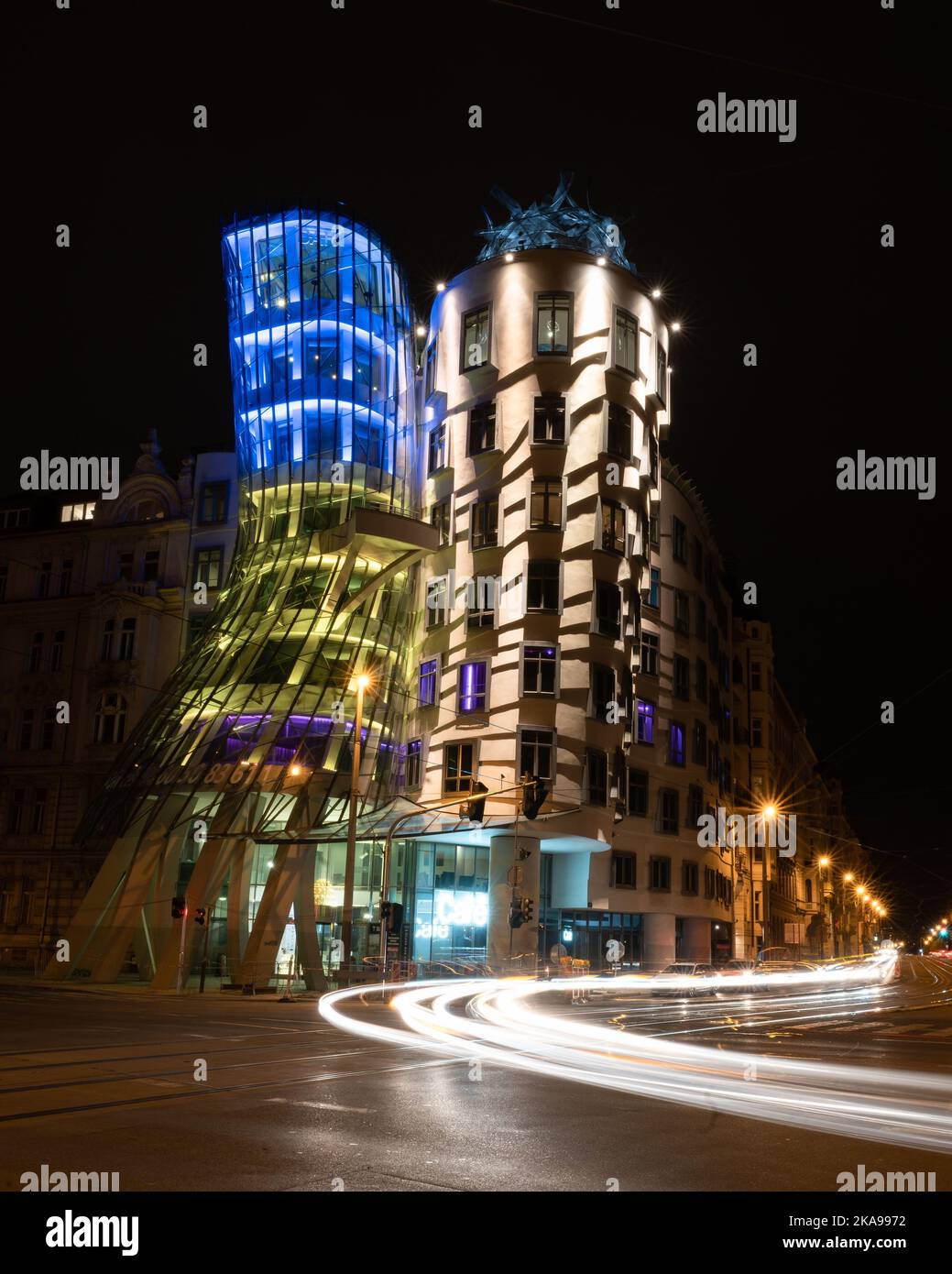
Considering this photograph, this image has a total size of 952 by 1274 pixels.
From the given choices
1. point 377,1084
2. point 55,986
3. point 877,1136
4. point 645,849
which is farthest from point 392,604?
point 877,1136

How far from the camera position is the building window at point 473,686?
46.0 m

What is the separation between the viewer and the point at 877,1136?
9695 millimetres

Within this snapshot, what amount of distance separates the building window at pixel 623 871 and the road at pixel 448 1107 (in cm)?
2981

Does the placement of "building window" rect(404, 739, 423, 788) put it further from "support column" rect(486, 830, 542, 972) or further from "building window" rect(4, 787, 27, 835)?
"building window" rect(4, 787, 27, 835)

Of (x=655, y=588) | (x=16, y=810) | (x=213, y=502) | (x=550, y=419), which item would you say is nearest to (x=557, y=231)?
(x=550, y=419)

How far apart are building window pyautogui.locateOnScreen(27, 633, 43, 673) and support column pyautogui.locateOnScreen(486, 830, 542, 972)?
28.2 meters

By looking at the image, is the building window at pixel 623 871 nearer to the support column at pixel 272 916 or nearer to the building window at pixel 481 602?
the building window at pixel 481 602

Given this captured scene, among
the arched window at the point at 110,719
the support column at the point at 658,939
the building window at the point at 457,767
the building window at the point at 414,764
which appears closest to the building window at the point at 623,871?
the support column at the point at 658,939

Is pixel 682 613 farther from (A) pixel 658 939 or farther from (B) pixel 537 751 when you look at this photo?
(B) pixel 537 751

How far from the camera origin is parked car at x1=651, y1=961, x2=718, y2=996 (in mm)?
38044

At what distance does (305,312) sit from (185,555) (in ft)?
47.5

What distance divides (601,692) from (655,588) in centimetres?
1388

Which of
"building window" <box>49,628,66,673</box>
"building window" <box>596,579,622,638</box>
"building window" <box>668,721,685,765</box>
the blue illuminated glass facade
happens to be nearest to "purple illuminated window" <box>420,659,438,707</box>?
"building window" <box>596,579,622,638</box>

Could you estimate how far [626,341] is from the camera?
50.2 metres
